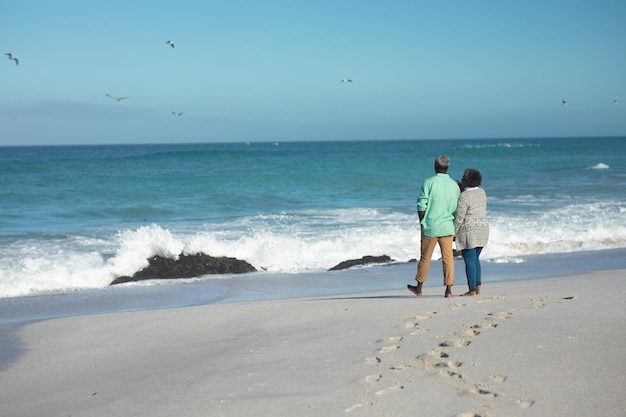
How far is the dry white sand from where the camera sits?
14.3 feet

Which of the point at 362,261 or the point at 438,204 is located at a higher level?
the point at 438,204

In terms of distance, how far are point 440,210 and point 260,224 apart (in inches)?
489

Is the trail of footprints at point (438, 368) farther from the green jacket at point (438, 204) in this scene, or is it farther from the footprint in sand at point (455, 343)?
the green jacket at point (438, 204)

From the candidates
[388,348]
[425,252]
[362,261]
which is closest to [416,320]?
[388,348]

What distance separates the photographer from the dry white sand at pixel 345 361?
434cm

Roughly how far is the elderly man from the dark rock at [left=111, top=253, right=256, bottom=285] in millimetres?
5561

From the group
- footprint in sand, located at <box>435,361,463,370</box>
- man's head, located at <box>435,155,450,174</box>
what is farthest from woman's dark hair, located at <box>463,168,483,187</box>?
footprint in sand, located at <box>435,361,463,370</box>

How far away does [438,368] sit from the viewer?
4883mm

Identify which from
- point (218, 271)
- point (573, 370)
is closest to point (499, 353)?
point (573, 370)

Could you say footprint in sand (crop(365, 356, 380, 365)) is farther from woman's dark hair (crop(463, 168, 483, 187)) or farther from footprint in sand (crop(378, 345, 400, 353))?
woman's dark hair (crop(463, 168, 483, 187))

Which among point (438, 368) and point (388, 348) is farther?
point (388, 348)

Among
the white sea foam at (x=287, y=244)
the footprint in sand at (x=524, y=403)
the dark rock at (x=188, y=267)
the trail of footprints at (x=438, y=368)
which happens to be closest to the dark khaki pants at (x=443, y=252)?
the trail of footprints at (x=438, y=368)

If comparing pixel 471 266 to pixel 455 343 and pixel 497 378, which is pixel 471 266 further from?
pixel 497 378

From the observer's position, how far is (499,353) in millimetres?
5008
